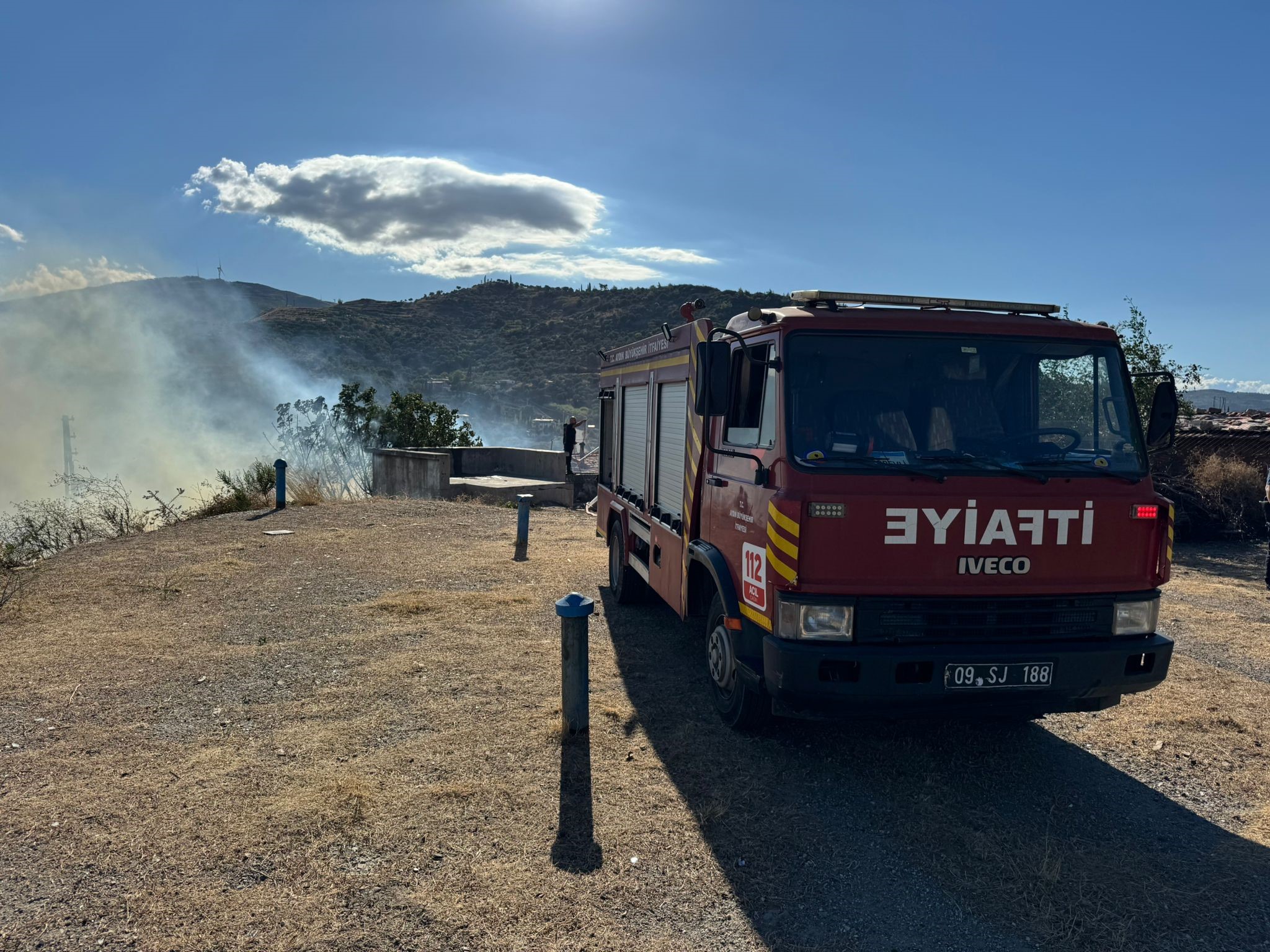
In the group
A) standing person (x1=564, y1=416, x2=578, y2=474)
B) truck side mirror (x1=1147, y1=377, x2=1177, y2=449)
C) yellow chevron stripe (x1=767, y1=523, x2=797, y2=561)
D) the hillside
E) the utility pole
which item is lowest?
the utility pole

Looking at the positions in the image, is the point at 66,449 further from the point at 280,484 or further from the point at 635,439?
the point at 635,439

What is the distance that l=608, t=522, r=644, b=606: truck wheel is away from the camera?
26.9 ft

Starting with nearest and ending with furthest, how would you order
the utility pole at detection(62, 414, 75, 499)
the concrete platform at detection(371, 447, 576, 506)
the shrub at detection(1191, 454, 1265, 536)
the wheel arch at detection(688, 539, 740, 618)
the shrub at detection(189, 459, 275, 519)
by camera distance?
the wheel arch at detection(688, 539, 740, 618), the shrub at detection(1191, 454, 1265, 536), the shrub at detection(189, 459, 275, 519), the concrete platform at detection(371, 447, 576, 506), the utility pole at detection(62, 414, 75, 499)

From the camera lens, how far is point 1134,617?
167 inches

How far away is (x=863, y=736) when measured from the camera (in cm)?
512

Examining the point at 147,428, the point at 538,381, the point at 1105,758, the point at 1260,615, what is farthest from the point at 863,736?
the point at 147,428

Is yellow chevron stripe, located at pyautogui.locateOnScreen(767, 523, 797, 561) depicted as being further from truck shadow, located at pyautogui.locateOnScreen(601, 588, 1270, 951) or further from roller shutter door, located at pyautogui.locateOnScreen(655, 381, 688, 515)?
roller shutter door, located at pyautogui.locateOnScreen(655, 381, 688, 515)

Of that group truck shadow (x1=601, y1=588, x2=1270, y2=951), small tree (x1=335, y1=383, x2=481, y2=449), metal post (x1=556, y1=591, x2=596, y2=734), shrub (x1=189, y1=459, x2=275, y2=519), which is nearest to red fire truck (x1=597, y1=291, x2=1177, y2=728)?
truck shadow (x1=601, y1=588, x2=1270, y2=951)

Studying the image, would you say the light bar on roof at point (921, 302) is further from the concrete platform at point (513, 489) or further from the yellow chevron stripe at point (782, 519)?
the concrete platform at point (513, 489)

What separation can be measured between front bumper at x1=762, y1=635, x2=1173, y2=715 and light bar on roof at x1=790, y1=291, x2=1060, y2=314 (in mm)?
1874

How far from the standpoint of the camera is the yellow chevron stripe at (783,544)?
4.00 m

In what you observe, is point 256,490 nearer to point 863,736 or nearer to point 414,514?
point 414,514

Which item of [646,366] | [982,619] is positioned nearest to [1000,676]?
[982,619]

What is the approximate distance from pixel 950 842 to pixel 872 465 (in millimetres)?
1782
